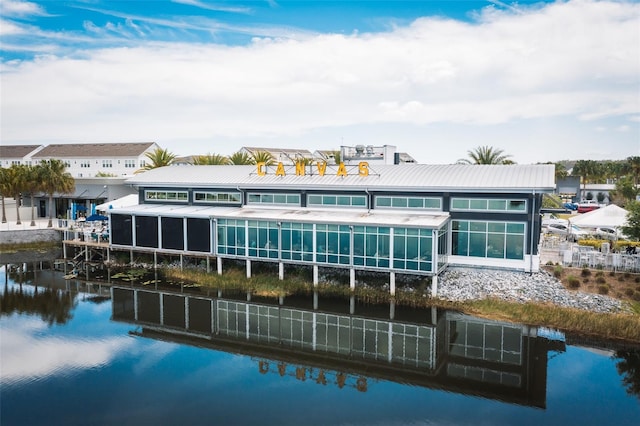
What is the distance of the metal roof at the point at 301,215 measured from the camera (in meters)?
30.4

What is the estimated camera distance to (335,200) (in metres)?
35.5

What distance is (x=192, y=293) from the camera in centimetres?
3288

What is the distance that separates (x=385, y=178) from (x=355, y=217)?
4.09 m

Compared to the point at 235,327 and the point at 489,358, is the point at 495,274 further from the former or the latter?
the point at 235,327

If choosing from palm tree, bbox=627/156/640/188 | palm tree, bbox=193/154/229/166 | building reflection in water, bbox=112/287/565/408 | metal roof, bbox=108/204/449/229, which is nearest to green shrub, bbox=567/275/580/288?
building reflection in water, bbox=112/287/565/408

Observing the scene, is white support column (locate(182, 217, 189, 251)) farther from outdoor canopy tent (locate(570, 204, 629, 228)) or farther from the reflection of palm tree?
outdoor canopy tent (locate(570, 204, 629, 228))

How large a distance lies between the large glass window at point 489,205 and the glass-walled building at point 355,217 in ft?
0.19

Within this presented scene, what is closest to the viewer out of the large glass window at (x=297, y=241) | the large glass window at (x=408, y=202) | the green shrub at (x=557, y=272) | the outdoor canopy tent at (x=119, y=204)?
the green shrub at (x=557, y=272)

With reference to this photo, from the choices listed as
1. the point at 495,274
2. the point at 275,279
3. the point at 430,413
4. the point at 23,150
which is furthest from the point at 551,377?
the point at 23,150

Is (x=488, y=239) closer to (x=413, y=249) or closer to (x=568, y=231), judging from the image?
(x=413, y=249)

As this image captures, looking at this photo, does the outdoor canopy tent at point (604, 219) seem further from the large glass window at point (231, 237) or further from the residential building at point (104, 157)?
the residential building at point (104, 157)

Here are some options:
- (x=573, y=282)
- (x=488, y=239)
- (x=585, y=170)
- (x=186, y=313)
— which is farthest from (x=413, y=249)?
(x=585, y=170)

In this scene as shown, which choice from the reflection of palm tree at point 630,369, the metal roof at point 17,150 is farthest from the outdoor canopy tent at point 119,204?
the metal roof at point 17,150

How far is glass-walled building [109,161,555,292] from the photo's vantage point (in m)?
30.2
